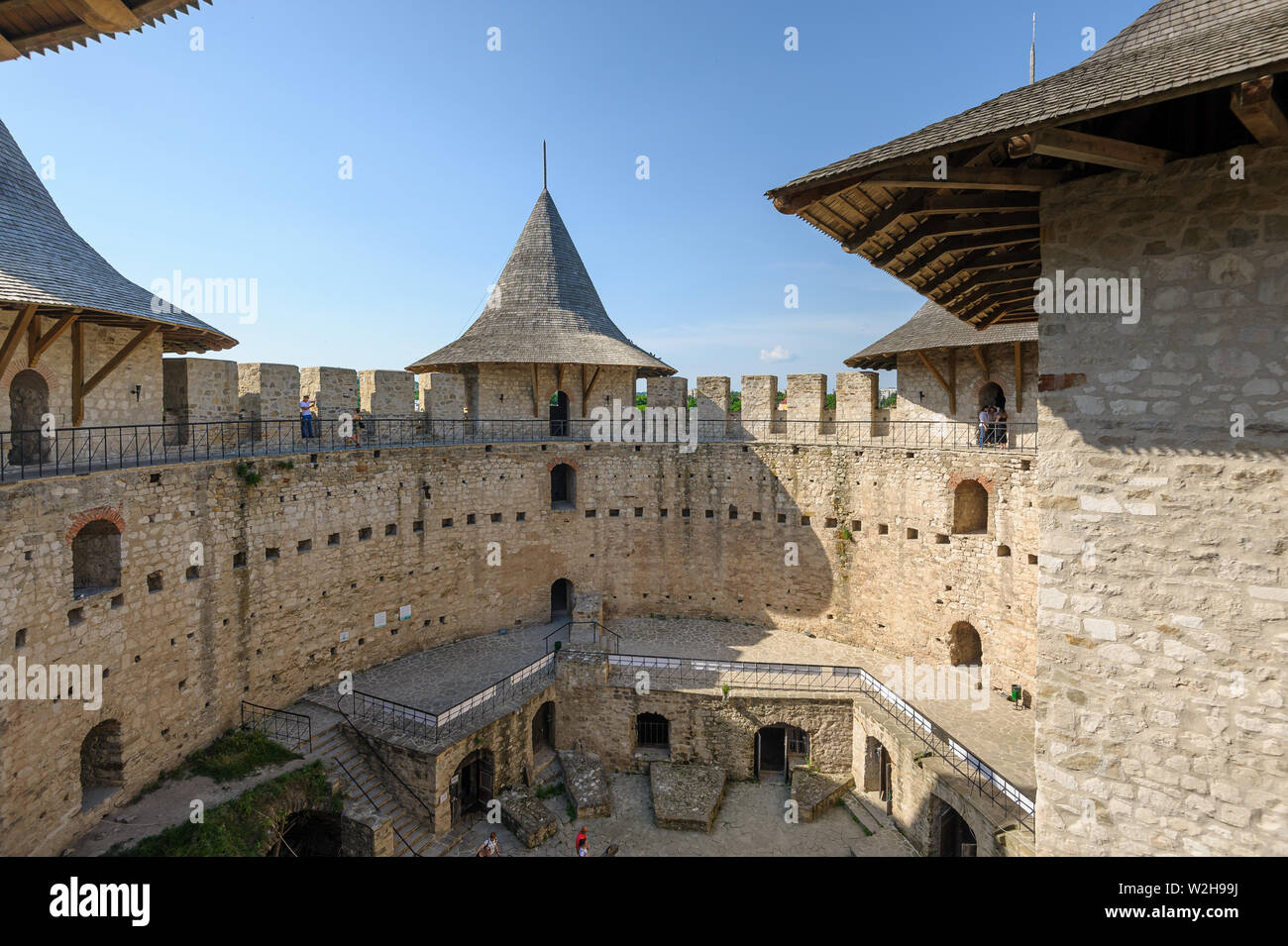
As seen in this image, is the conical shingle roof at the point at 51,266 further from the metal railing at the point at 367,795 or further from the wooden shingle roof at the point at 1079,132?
the wooden shingle roof at the point at 1079,132

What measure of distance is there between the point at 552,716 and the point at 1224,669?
13.0 meters

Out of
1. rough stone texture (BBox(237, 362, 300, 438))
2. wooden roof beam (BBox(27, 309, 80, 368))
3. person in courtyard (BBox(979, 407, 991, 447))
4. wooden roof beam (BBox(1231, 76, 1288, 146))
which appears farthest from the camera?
person in courtyard (BBox(979, 407, 991, 447))

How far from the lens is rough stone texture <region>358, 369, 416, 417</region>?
15484 millimetres

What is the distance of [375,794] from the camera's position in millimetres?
11969

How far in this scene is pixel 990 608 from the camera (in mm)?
14562

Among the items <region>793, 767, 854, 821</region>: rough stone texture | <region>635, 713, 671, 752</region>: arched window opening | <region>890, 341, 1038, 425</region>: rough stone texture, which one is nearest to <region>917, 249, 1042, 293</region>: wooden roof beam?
<region>890, 341, 1038, 425</region>: rough stone texture

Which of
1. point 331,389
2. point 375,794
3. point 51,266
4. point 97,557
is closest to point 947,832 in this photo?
point 375,794

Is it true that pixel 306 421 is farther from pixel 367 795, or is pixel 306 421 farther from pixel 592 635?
pixel 592 635

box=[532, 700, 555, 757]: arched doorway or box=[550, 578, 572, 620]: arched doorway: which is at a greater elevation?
box=[550, 578, 572, 620]: arched doorway

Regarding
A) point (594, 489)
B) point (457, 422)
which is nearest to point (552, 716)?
point (594, 489)

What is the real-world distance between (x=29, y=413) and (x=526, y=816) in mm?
10629

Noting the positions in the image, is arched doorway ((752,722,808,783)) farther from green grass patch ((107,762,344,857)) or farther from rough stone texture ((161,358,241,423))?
rough stone texture ((161,358,241,423))

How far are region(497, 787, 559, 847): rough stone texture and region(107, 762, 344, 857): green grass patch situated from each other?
10.2 feet

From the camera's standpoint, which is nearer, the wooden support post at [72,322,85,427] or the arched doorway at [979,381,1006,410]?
the wooden support post at [72,322,85,427]
